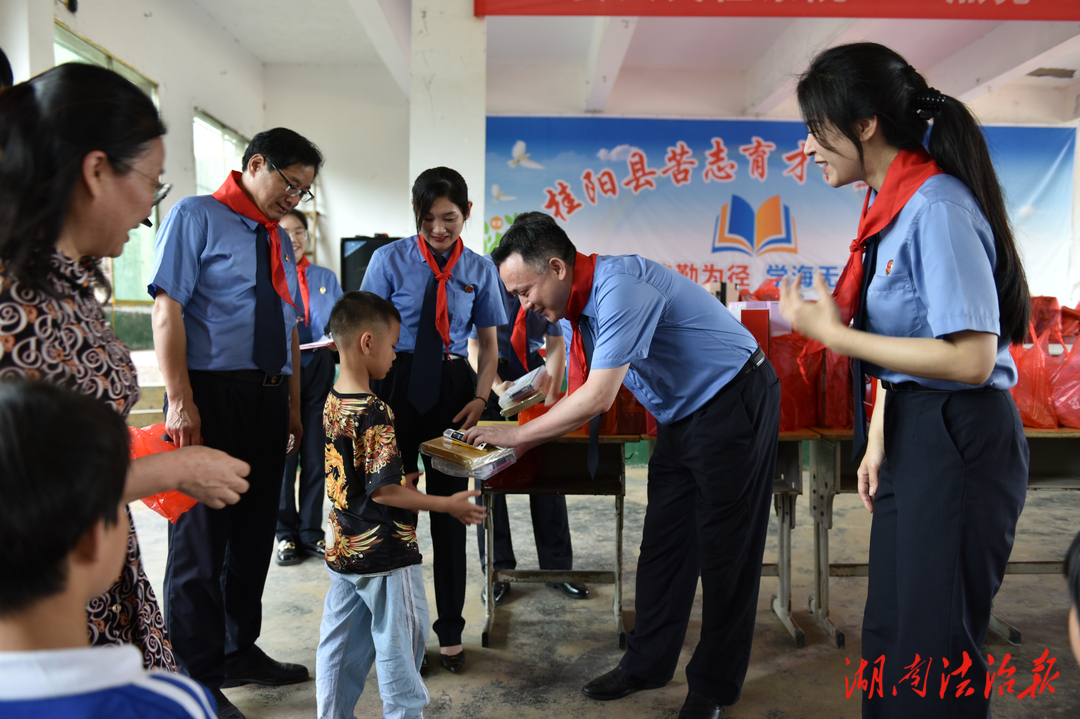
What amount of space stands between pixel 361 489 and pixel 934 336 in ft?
4.23

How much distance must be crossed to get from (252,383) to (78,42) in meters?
3.82

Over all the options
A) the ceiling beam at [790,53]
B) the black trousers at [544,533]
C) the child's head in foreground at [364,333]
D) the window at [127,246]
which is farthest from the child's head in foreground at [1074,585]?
the window at [127,246]

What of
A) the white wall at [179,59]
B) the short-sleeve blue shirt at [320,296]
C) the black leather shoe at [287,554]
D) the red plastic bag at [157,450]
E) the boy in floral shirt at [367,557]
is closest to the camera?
the red plastic bag at [157,450]

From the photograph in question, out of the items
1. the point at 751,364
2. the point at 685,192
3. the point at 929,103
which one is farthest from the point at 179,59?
the point at 929,103

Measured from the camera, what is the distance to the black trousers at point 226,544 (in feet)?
6.22

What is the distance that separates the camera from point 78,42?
4.34 m

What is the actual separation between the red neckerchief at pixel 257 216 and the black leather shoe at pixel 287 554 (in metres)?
1.76

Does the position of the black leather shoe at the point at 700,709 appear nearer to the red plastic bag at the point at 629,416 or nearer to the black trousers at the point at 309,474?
the red plastic bag at the point at 629,416

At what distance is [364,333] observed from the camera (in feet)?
5.73

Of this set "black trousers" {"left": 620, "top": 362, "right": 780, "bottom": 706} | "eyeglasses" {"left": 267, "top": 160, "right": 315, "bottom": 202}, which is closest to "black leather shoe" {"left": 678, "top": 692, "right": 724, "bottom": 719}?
"black trousers" {"left": 620, "top": 362, "right": 780, "bottom": 706}

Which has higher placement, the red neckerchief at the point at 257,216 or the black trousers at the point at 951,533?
the red neckerchief at the point at 257,216

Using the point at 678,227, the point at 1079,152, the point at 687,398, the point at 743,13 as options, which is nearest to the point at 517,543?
the point at 687,398

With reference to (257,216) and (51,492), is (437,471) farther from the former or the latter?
(51,492)

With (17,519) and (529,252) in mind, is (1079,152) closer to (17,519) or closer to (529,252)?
(529,252)
